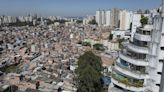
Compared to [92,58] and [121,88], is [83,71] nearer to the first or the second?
[92,58]

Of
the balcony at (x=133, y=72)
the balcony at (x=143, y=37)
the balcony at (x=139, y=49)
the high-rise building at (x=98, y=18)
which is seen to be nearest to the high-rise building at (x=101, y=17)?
the high-rise building at (x=98, y=18)

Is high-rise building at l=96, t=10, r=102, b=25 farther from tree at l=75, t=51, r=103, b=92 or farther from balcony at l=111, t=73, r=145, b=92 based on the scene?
balcony at l=111, t=73, r=145, b=92

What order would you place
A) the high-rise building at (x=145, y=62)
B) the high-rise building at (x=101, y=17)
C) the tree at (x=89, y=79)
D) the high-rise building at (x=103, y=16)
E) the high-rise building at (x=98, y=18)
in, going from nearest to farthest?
the high-rise building at (x=145, y=62), the tree at (x=89, y=79), the high-rise building at (x=103, y=16), the high-rise building at (x=101, y=17), the high-rise building at (x=98, y=18)

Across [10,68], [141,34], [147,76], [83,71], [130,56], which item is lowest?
[10,68]

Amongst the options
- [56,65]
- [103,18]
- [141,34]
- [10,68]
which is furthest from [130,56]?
[103,18]

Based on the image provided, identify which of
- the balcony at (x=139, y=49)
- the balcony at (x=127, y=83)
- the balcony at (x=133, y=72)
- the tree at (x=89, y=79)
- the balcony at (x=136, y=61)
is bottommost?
the tree at (x=89, y=79)

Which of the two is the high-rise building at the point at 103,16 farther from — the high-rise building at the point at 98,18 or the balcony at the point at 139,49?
the balcony at the point at 139,49

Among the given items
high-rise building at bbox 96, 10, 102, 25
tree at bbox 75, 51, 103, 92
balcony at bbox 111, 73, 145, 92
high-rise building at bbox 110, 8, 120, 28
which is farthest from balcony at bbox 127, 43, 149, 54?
high-rise building at bbox 96, 10, 102, 25

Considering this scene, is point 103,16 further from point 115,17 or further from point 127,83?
point 127,83
